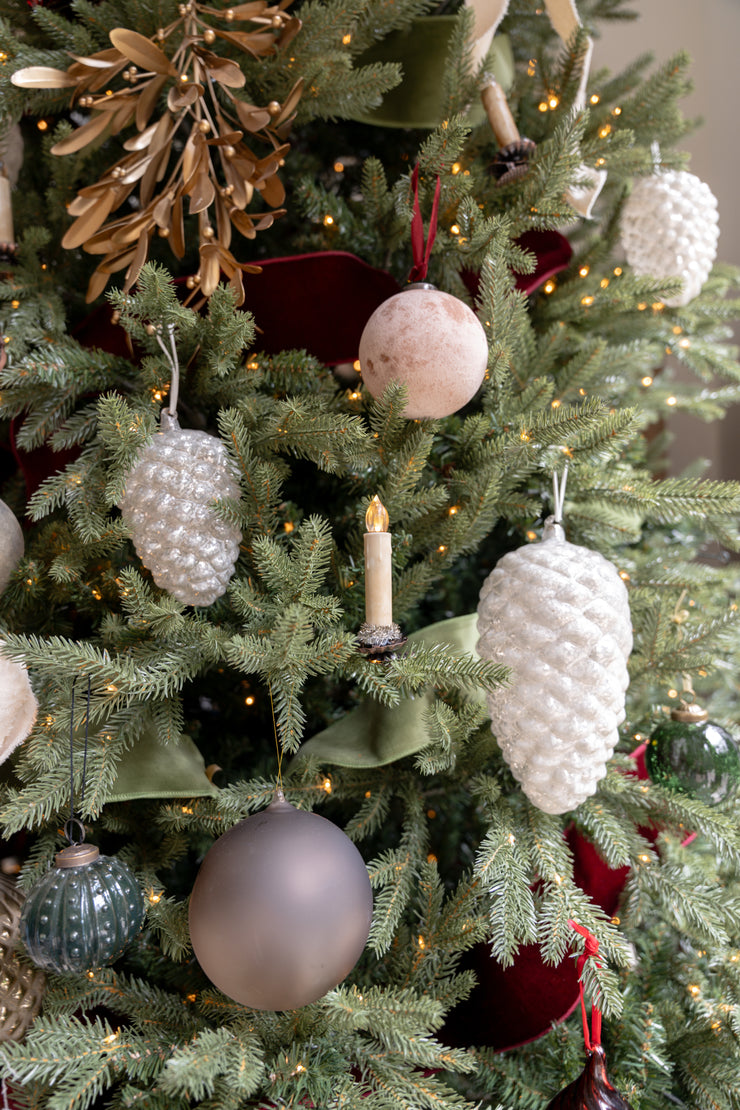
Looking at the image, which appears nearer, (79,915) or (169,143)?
(79,915)

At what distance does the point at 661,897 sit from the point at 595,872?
0.20 ft

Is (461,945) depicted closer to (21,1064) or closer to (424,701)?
(424,701)

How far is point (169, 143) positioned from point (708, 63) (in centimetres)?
138

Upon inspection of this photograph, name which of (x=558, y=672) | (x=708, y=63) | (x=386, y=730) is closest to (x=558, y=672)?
(x=558, y=672)

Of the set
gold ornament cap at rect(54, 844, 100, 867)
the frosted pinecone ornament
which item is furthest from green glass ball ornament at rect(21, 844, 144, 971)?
the frosted pinecone ornament

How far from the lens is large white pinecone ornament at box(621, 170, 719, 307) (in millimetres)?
791

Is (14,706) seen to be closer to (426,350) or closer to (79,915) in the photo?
(79,915)

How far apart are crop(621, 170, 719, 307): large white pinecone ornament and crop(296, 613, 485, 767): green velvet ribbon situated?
463 millimetres

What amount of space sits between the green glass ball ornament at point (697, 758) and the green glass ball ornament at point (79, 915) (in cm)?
47

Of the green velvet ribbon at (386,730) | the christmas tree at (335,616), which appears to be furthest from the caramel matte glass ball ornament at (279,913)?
the green velvet ribbon at (386,730)

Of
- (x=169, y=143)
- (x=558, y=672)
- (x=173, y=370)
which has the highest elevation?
(x=169, y=143)

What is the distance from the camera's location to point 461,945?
55cm

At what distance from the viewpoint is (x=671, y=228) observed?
79 centimetres

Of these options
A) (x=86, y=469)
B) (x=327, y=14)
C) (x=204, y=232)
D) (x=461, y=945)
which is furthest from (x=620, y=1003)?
(x=327, y=14)
